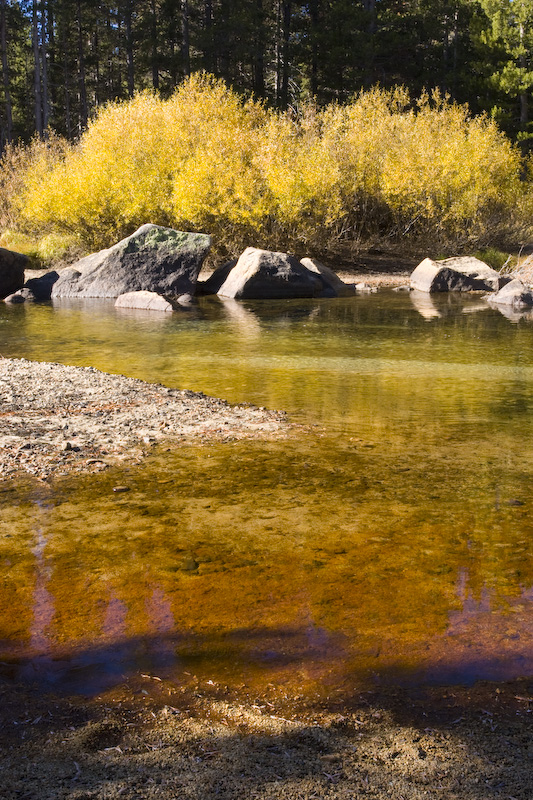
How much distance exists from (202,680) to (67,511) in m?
2.26

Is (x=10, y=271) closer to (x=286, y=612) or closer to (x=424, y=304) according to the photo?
(x=424, y=304)

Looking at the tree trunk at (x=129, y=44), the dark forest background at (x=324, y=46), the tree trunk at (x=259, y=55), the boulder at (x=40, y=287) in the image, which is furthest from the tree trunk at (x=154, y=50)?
the boulder at (x=40, y=287)

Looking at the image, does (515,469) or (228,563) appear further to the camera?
(515,469)

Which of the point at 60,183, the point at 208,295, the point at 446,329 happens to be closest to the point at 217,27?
the point at 60,183

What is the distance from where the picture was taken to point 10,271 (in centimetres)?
2138

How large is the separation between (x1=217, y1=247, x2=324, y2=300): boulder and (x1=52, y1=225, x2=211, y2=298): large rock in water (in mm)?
1186

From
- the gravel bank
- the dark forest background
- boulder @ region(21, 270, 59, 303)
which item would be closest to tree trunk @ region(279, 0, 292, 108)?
the dark forest background

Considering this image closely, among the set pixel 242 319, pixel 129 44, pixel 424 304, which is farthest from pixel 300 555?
pixel 129 44

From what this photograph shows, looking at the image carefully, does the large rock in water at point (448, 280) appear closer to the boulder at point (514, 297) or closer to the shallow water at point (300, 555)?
the boulder at point (514, 297)

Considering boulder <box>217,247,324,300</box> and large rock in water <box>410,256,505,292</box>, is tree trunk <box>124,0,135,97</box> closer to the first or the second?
boulder <box>217,247,324,300</box>

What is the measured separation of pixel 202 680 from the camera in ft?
10.7

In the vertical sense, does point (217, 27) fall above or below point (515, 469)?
above

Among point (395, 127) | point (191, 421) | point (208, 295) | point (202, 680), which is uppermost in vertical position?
point (395, 127)

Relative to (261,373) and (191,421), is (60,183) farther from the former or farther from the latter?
(191,421)
